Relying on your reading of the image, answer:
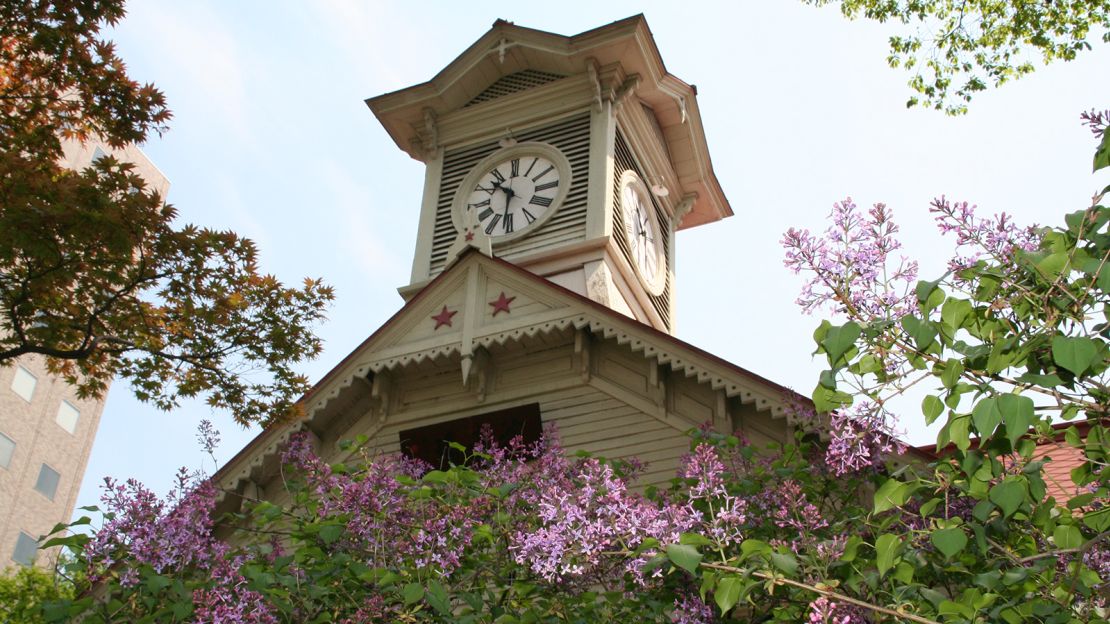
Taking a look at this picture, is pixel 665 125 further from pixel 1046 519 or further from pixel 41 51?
pixel 1046 519

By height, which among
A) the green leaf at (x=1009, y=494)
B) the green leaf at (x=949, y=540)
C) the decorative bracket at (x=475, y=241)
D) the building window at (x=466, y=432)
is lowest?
the green leaf at (x=949, y=540)

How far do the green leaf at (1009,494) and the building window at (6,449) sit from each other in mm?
62056

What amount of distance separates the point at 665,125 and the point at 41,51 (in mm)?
12224

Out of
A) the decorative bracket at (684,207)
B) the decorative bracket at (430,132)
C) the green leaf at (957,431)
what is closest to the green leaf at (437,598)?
the green leaf at (957,431)

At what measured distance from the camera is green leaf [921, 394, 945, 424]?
→ 516 centimetres

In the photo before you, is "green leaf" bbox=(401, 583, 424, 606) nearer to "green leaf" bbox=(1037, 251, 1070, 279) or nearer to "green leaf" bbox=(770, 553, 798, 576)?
"green leaf" bbox=(770, 553, 798, 576)

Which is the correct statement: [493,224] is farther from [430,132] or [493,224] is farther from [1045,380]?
[1045,380]

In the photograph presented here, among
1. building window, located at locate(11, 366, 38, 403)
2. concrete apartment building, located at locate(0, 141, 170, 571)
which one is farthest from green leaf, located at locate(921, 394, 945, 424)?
building window, located at locate(11, 366, 38, 403)

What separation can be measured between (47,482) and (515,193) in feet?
176

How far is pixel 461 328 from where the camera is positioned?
45.3 ft

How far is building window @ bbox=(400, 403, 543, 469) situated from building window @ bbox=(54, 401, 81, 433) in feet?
191

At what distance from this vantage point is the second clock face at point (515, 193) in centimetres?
1792

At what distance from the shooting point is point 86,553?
329 inches

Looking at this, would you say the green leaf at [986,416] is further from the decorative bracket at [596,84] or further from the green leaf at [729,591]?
the decorative bracket at [596,84]
